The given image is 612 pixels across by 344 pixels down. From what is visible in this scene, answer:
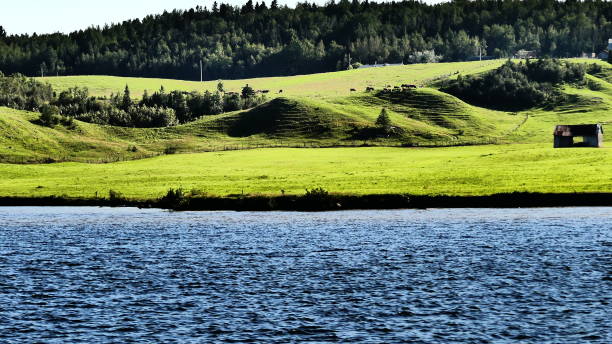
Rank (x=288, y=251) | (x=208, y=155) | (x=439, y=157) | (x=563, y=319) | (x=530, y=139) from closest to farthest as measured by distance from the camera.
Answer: (x=563, y=319) < (x=288, y=251) < (x=439, y=157) < (x=208, y=155) < (x=530, y=139)

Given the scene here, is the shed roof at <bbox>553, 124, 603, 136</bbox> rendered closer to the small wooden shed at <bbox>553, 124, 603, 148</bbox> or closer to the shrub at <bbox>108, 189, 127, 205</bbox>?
the small wooden shed at <bbox>553, 124, 603, 148</bbox>

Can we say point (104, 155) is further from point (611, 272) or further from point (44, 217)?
point (611, 272)

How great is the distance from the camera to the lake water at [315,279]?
3803 cm

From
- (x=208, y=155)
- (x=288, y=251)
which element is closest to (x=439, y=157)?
(x=208, y=155)

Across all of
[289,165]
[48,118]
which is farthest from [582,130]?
[48,118]

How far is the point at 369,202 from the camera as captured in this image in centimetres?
9256

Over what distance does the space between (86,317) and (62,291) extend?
706cm

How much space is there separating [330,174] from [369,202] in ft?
95.7

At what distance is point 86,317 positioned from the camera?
4088 centimetres

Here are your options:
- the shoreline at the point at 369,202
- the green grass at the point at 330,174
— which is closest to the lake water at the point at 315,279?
the shoreline at the point at 369,202

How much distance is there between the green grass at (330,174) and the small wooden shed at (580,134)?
1369cm

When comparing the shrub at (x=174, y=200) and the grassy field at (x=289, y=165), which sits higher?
the grassy field at (x=289, y=165)

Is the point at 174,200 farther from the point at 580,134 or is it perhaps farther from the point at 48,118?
the point at 48,118

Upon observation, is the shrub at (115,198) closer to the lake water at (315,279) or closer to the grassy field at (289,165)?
the grassy field at (289,165)
